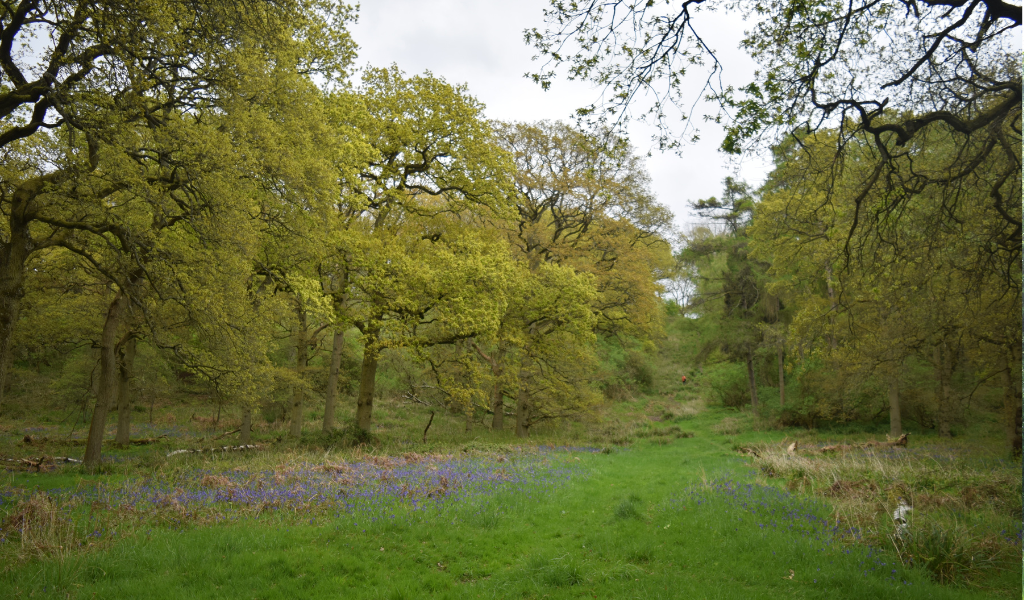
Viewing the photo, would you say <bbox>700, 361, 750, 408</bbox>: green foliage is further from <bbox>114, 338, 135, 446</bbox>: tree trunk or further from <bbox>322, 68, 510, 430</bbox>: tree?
<bbox>114, 338, 135, 446</bbox>: tree trunk

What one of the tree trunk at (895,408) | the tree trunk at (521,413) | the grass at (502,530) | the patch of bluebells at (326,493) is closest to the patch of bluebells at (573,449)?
the tree trunk at (521,413)

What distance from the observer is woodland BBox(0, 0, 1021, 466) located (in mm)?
7695

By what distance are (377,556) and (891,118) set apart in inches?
429

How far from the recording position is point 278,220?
40.8ft

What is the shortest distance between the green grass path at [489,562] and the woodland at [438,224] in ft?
15.2

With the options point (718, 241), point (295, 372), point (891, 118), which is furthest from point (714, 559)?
point (718, 241)

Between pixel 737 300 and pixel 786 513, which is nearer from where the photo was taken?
pixel 786 513

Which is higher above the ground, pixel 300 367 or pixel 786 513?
pixel 300 367

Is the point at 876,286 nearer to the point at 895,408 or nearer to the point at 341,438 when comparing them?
the point at 895,408

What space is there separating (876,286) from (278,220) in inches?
482

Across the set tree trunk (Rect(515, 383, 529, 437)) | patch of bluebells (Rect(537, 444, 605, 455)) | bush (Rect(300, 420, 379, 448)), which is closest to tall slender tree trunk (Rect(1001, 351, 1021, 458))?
patch of bluebells (Rect(537, 444, 605, 455))

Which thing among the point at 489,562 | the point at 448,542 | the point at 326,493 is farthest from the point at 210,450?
the point at 489,562

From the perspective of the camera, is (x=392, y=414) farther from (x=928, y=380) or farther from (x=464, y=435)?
(x=928, y=380)

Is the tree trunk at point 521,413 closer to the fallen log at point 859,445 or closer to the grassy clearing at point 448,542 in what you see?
the fallen log at point 859,445
